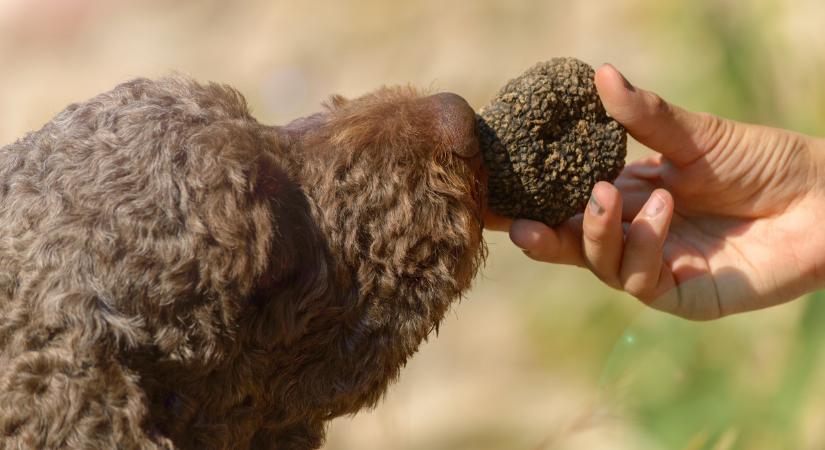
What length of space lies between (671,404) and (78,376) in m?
2.51

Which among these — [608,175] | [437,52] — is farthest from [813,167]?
[437,52]

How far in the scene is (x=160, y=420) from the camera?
97.2 inches

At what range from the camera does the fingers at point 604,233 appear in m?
2.85

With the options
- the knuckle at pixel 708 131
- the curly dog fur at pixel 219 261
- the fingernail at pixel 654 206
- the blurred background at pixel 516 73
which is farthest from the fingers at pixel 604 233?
the blurred background at pixel 516 73

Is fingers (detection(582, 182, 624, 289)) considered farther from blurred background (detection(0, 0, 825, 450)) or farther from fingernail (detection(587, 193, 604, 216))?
blurred background (detection(0, 0, 825, 450))

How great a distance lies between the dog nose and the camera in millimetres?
2666

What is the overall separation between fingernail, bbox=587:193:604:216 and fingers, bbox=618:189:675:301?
0.67 ft

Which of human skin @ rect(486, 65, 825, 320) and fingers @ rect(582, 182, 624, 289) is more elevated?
human skin @ rect(486, 65, 825, 320)

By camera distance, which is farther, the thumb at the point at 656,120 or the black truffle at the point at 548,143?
the thumb at the point at 656,120

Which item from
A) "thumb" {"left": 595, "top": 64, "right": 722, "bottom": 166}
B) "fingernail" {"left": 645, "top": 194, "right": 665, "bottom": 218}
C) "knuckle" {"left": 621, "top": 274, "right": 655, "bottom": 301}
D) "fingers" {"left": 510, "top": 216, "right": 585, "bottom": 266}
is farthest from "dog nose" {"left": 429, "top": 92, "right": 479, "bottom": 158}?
"knuckle" {"left": 621, "top": 274, "right": 655, "bottom": 301}

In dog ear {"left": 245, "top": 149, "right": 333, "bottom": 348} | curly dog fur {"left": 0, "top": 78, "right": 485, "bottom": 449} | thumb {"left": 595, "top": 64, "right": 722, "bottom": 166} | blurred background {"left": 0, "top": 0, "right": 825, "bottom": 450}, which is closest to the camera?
curly dog fur {"left": 0, "top": 78, "right": 485, "bottom": 449}

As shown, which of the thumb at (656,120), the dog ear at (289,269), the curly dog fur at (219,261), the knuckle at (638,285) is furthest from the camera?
the knuckle at (638,285)

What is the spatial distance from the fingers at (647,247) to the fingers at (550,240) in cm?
19

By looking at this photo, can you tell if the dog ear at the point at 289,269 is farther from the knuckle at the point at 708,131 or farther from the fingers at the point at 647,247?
the knuckle at the point at 708,131
